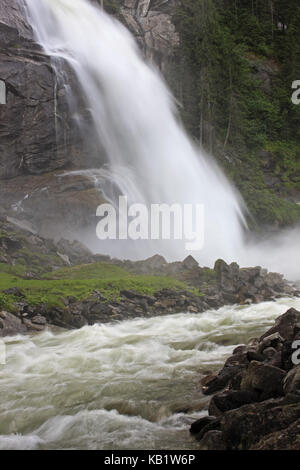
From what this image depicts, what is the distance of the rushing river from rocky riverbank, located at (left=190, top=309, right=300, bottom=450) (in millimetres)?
411

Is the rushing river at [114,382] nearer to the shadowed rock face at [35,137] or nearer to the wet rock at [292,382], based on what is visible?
the wet rock at [292,382]

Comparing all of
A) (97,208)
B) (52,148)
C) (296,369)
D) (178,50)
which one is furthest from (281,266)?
(178,50)

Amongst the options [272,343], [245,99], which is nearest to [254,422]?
[272,343]

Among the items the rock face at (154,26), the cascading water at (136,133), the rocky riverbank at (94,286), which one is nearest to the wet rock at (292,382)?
the rocky riverbank at (94,286)

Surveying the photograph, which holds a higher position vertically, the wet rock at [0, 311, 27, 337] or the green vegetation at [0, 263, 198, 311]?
the green vegetation at [0, 263, 198, 311]

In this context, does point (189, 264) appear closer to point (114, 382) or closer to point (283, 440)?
point (114, 382)

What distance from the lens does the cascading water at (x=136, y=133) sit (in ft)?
96.6

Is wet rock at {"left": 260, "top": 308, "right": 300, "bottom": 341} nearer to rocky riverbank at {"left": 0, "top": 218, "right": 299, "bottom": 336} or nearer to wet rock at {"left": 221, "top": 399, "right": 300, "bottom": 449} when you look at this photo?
wet rock at {"left": 221, "top": 399, "right": 300, "bottom": 449}

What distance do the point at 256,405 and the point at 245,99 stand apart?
44691 millimetres

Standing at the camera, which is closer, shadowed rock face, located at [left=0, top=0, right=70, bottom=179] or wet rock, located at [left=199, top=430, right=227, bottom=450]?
wet rock, located at [left=199, top=430, right=227, bottom=450]

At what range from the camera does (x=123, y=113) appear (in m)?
31.4

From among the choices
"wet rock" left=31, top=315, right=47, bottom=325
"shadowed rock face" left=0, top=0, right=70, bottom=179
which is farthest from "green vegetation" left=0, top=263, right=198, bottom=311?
"shadowed rock face" left=0, top=0, right=70, bottom=179

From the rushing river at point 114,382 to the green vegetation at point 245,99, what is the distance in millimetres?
25742

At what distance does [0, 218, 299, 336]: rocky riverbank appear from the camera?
13.4 meters
